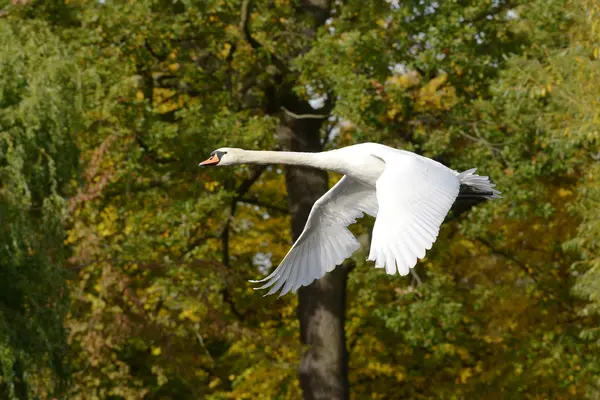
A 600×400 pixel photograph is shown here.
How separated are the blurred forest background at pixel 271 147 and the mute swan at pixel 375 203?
3423 millimetres

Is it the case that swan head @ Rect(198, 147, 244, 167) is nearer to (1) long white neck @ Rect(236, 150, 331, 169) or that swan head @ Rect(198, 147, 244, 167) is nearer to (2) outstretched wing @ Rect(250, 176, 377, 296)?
(1) long white neck @ Rect(236, 150, 331, 169)

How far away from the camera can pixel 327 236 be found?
8109 mm

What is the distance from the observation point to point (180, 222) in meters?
14.9

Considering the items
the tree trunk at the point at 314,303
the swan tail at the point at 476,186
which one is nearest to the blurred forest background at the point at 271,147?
the tree trunk at the point at 314,303

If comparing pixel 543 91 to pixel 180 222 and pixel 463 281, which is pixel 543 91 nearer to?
pixel 180 222

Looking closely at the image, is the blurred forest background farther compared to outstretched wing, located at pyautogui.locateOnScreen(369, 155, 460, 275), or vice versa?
the blurred forest background

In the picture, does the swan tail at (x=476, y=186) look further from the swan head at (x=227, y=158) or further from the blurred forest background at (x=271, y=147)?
the blurred forest background at (x=271, y=147)

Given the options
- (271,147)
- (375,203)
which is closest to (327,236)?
(375,203)

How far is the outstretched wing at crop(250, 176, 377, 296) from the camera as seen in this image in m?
7.69

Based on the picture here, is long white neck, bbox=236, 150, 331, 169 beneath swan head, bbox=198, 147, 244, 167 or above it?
above

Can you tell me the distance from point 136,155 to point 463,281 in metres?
7.84

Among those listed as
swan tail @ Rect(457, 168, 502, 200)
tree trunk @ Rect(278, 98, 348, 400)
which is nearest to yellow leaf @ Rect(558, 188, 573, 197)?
tree trunk @ Rect(278, 98, 348, 400)

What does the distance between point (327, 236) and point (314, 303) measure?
754 cm

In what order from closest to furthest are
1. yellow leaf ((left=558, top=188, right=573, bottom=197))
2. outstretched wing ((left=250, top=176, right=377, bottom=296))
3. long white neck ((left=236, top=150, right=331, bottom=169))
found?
long white neck ((left=236, top=150, right=331, bottom=169)) → outstretched wing ((left=250, top=176, right=377, bottom=296)) → yellow leaf ((left=558, top=188, right=573, bottom=197))
